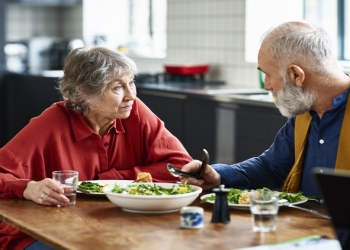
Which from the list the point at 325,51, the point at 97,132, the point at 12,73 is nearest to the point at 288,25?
the point at 325,51

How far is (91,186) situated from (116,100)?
44 centimetres

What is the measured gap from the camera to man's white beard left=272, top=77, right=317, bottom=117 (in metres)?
2.58

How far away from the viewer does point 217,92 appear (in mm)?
5109

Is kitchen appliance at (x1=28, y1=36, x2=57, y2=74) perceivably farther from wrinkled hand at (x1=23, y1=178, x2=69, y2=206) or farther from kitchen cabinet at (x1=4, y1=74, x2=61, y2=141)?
wrinkled hand at (x1=23, y1=178, x2=69, y2=206)

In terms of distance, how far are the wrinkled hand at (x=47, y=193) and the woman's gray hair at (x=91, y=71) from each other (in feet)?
1.77

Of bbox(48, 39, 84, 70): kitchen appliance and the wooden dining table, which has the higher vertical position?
bbox(48, 39, 84, 70): kitchen appliance

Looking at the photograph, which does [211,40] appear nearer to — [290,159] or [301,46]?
[290,159]

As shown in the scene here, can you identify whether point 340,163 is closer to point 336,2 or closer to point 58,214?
point 58,214

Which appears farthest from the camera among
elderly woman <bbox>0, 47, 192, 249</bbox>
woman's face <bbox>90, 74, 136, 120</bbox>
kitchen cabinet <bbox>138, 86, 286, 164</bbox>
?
kitchen cabinet <bbox>138, 86, 286, 164</bbox>

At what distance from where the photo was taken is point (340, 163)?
253cm

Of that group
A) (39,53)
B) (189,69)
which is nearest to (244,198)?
(189,69)

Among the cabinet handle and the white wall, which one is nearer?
the cabinet handle

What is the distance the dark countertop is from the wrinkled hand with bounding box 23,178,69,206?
7.37ft

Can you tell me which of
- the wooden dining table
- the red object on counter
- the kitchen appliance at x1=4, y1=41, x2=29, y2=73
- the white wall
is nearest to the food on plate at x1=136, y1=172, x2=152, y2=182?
the wooden dining table
